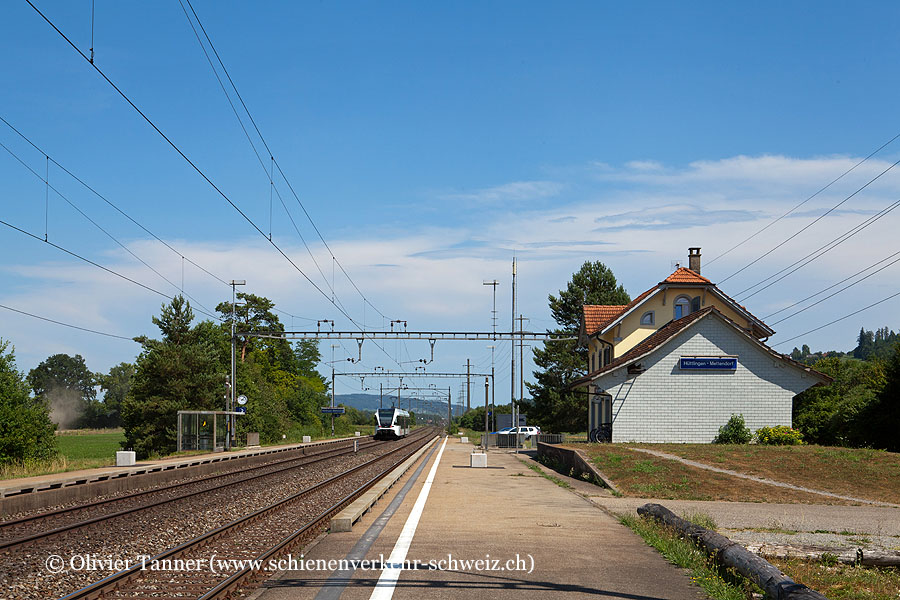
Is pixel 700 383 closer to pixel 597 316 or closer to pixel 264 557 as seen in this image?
pixel 597 316

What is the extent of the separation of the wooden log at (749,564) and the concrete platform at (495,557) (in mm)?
531

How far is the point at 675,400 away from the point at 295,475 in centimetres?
1622

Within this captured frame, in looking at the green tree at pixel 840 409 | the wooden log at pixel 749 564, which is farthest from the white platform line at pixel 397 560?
the green tree at pixel 840 409

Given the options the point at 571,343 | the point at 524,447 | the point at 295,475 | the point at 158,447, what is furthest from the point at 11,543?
the point at 571,343

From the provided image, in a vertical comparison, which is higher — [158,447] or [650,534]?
[650,534]

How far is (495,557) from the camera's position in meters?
11.0

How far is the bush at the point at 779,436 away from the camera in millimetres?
33781

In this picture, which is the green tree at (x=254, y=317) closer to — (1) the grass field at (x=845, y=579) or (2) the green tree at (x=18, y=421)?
(2) the green tree at (x=18, y=421)

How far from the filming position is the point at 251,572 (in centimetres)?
1020

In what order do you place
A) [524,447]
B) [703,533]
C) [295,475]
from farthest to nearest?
1. [524,447]
2. [295,475]
3. [703,533]

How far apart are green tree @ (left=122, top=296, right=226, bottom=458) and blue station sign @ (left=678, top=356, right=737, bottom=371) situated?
39.7 metres

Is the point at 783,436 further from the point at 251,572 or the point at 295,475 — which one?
the point at 251,572

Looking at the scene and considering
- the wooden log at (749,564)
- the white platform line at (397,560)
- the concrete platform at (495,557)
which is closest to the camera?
the wooden log at (749,564)

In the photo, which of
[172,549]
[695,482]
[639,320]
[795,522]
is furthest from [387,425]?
[172,549]
